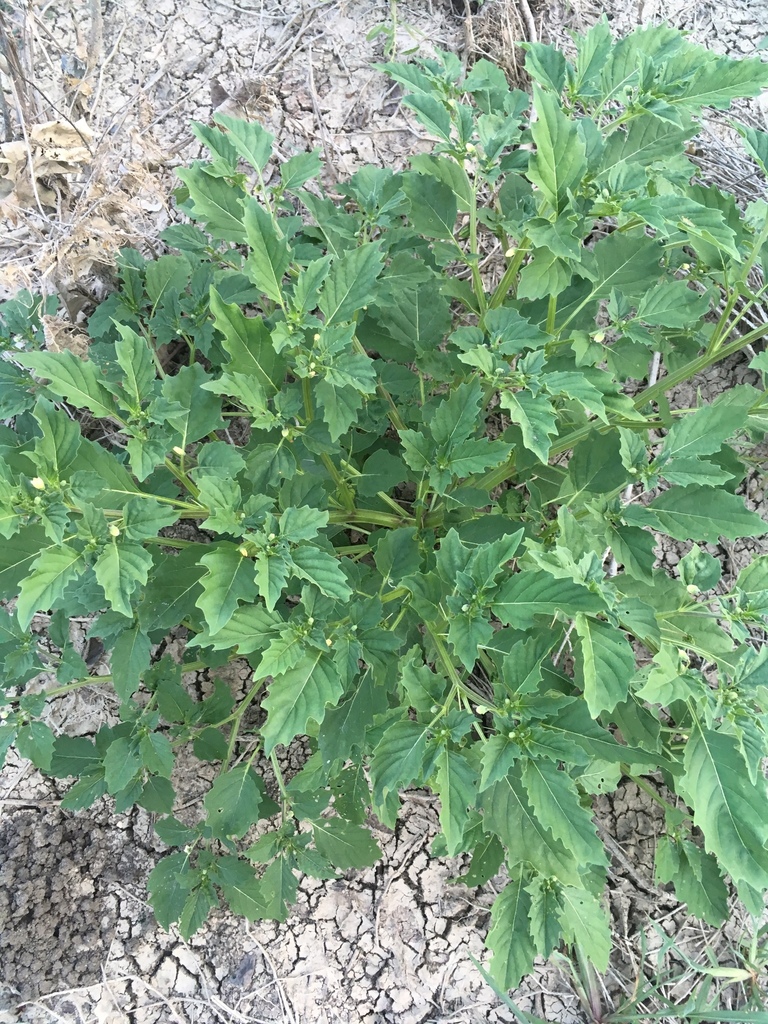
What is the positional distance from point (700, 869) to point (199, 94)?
381 centimetres

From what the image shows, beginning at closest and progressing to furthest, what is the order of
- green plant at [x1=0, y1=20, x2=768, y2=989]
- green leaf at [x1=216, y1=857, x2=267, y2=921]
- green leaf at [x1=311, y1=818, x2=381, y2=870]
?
green plant at [x1=0, y1=20, x2=768, y2=989]
green leaf at [x1=216, y1=857, x2=267, y2=921]
green leaf at [x1=311, y1=818, x2=381, y2=870]

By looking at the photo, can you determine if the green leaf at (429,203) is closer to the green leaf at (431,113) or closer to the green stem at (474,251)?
the green stem at (474,251)

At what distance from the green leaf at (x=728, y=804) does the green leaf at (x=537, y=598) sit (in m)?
0.54

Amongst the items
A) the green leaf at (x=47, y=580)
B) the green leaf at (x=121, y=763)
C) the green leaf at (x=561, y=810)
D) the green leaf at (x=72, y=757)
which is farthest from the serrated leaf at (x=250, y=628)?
the green leaf at (x=72, y=757)

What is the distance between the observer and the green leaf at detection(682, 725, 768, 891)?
181 cm

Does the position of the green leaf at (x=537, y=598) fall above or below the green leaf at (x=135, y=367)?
below

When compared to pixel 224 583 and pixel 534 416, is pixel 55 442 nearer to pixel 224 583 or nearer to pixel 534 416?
pixel 224 583

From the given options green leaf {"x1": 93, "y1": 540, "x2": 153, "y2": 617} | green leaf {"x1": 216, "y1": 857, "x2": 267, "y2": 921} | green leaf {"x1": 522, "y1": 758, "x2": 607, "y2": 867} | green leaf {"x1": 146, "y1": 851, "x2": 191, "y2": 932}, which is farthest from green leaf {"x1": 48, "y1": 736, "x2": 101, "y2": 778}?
green leaf {"x1": 522, "y1": 758, "x2": 607, "y2": 867}

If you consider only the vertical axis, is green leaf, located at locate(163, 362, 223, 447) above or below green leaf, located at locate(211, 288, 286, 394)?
below

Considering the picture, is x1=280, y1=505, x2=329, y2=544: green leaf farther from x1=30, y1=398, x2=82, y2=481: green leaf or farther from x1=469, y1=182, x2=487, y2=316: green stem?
x1=469, y1=182, x2=487, y2=316: green stem

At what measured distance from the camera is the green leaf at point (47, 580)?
160 centimetres

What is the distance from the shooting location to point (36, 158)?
304cm

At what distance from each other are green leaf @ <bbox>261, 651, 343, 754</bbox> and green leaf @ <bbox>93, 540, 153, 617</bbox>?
1.39 feet

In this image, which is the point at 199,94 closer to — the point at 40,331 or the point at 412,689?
the point at 40,331
